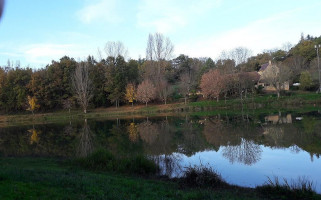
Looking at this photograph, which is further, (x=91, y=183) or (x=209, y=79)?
(x=209, y=79)

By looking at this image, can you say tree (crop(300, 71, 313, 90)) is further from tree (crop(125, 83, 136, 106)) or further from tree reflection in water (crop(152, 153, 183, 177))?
tree reflection in water (crop(152, 153, 183, 177))

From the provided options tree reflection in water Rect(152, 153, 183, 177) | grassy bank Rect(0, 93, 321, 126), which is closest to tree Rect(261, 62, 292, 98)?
grassy bank Rect(0, 93, 321, 126)

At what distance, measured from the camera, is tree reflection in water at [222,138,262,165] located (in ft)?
42.9

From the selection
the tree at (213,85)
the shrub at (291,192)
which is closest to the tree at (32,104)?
the tree at (213,85)

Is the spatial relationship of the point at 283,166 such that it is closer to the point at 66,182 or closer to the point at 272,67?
the point at 66,182

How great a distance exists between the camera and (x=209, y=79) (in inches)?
2067

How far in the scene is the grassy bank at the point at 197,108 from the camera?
4331cm

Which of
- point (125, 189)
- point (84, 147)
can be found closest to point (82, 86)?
point (84, 147)

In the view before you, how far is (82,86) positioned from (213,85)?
25455mm

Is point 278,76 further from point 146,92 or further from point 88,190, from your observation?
point 88,190

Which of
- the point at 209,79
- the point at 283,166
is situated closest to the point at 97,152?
the point at 283,166

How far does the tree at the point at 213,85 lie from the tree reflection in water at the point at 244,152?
34064 mm

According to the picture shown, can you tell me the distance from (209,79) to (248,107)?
1058cm

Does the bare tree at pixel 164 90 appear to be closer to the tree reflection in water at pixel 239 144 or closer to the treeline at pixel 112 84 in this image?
the treeline at pixel 112 84
